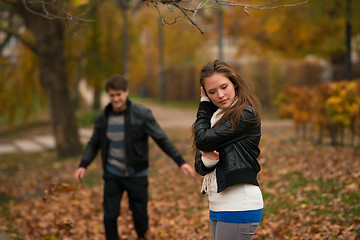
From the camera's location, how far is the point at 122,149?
453cm

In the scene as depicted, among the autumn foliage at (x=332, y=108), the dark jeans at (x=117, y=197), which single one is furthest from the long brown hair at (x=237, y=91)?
the autumn foliage at (x=332, y=108)

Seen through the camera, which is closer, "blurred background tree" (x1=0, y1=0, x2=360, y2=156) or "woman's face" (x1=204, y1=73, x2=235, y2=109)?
"woman's face" (x1=204, y1=73, x2=235, y2=109)

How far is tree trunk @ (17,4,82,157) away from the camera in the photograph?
11.0 meters

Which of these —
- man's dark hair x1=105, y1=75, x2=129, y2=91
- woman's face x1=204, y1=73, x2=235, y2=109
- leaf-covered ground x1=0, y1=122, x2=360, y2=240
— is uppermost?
woman's face x1=204, y1=73, x2=235, y2=109

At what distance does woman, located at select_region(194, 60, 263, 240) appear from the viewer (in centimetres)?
265

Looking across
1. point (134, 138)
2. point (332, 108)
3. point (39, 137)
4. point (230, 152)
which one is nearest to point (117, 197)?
point (134, 138)

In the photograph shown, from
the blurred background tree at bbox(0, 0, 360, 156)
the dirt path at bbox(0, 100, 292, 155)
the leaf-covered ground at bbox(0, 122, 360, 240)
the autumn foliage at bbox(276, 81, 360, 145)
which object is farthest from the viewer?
the dirt path at bbox(0, 100, 292, 155)

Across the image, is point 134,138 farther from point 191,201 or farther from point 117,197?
point 191,201

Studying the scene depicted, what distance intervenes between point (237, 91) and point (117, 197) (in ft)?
7.10

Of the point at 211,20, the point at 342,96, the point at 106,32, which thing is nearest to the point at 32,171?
the point at 106,32

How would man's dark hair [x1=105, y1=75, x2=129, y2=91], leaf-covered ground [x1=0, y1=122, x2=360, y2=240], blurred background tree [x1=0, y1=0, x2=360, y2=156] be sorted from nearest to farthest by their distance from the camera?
man's dark hair [x1=105, y1=75, x2=129, y2=91] → leaf-covered ground [x1=0, y1=122, x2=360, y2=240] → blurred background tree [x1=0, y1=0, x2=360, y2=156]

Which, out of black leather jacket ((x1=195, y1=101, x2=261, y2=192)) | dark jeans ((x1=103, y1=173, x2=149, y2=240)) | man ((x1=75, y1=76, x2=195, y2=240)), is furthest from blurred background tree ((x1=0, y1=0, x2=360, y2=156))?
dark jeans ((x1=103, y1=173, x2=149, y2=240))

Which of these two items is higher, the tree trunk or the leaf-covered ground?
the tree trunk

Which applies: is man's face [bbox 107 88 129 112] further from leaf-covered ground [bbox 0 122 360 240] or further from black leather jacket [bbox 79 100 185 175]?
leaf-covered ground [bbox 0 122 360 240]
